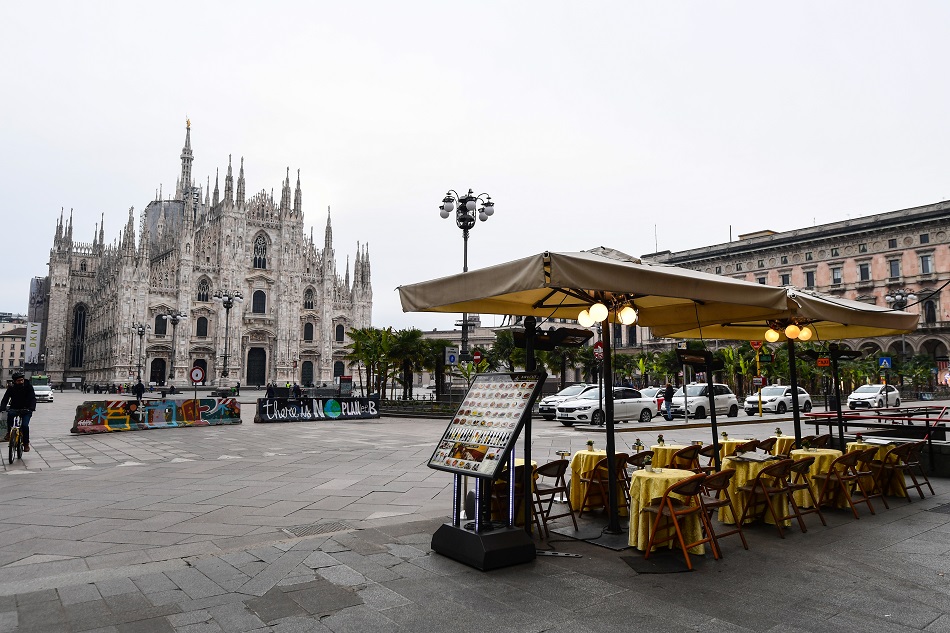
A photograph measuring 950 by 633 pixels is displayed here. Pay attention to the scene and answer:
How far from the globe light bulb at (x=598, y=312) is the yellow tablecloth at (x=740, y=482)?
2.05 meters

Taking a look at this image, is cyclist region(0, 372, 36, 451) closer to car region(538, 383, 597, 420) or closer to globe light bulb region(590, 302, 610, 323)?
globe light bulb region(590, 302, 610, 323)

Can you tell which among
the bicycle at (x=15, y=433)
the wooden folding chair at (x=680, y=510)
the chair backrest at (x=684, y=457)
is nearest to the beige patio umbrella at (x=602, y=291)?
the wooden folding chair at (x=680, y=510)

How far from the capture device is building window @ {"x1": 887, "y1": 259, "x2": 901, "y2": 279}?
Result: 5250cm

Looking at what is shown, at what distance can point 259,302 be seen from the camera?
63031 mm

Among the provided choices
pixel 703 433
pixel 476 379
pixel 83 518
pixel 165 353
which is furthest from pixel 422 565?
pixel 165 353

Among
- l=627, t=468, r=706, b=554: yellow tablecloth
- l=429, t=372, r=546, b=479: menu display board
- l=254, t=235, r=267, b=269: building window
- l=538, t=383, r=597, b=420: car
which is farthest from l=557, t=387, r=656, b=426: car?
l=254, t=235, r=267, b=269: building window

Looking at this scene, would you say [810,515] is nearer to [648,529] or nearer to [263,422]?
[648,529]

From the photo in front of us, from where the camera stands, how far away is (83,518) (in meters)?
6.56

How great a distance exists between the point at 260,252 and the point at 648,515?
64329 mm

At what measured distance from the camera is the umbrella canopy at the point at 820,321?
20.8 ft

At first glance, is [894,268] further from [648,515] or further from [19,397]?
[19,397]

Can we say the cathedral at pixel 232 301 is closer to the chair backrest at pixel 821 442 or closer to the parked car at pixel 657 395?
the parked car at pixel 657 395

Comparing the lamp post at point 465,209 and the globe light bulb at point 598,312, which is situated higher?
the lamp post at point 465,209

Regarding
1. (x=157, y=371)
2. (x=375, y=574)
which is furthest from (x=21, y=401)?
(x=157, y=371)
